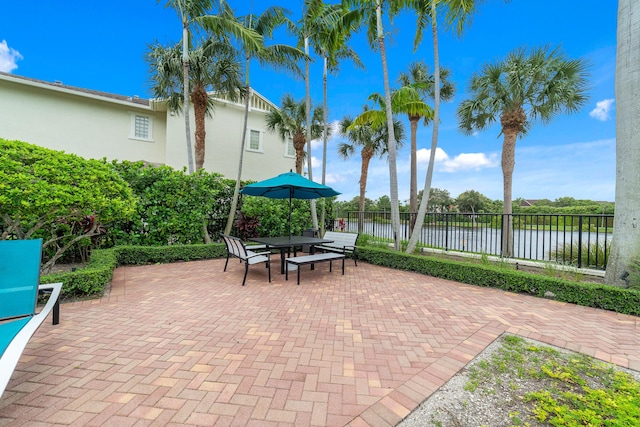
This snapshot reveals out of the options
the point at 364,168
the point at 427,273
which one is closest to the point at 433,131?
the point at 427,273

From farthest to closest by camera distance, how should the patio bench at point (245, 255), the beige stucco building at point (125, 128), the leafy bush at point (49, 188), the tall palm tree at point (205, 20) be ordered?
the beige stucco building at point (125, 128) < the tall palm tree at point (205, 20) < the patio bench at point (245, 255) < the leafy bush at point (49, 188)

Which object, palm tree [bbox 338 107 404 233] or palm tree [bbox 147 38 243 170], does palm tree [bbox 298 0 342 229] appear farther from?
palm tree [bbox 338 107 404 233]

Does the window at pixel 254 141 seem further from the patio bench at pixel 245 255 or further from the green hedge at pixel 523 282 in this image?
the green hedge at pixel 523 282

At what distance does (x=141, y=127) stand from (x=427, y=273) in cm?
1489

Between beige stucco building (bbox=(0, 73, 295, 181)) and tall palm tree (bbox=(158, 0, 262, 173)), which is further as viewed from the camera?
beige stucco building (bbox=(0, 73, 295, 181))

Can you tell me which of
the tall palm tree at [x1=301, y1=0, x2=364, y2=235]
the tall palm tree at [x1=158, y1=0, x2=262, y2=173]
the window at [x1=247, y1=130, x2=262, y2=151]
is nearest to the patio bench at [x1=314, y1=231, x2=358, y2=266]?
the tall palm tree at [x1=301, y1=0, x2=364, y2=235]

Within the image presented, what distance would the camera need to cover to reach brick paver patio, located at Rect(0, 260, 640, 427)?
1.96 meters

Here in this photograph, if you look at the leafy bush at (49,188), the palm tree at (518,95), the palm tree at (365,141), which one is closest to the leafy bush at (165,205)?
the leafy bush at (49,188)

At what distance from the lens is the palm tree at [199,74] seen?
33.2ft

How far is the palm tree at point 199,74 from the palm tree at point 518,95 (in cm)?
916

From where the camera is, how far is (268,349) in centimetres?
284

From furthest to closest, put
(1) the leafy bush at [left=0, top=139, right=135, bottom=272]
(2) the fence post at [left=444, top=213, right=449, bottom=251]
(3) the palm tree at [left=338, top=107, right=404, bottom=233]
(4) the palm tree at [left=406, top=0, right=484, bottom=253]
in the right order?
(3) the palm tree at [left=338, top=107, right=404, bottom=233], (2) the fence post at [left=444, top=213, right=449, bottom=251], (4) the palm tree at [left=406, top=0, right=484, bottom=253], (1) the leafy bush at [left=0, top=139, right=135, bottom=272]

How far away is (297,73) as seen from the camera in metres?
9.98

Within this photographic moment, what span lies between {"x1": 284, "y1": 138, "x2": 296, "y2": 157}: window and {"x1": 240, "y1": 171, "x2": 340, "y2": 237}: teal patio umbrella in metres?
10.5
